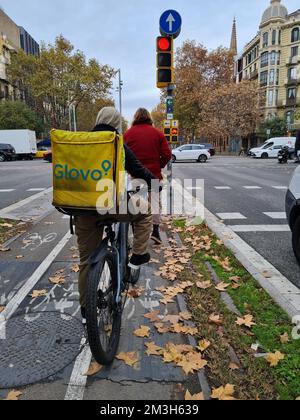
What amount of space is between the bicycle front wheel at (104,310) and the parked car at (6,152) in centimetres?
3601

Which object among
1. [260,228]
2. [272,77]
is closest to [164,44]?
[260,228]

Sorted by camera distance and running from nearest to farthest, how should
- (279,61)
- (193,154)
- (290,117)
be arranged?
(193,154), (290,117), (279,61)

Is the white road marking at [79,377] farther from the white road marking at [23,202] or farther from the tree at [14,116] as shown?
the tree at [14,116]

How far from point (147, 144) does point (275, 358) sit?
3.09m

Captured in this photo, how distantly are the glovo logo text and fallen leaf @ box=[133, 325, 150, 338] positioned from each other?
5.03 ft

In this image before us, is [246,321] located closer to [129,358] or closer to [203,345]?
[203,345]

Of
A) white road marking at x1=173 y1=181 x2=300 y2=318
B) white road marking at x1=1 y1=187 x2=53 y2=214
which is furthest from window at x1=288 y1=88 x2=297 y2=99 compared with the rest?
white road marking at x1=173 y1=181 x2=300 y2=318

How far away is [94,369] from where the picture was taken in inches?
104

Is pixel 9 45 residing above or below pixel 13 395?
above

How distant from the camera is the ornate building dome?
52.4 meters

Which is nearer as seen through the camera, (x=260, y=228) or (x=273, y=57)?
(x=260, y=228)

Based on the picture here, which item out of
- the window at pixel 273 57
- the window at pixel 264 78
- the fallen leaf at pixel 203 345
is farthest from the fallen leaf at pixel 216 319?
the window at pixel 273 57

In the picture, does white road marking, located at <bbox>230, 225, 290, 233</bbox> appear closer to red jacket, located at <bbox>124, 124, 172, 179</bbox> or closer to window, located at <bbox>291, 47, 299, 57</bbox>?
red jacket, located at <bbox>124, 124, 172, 179</bbox>
